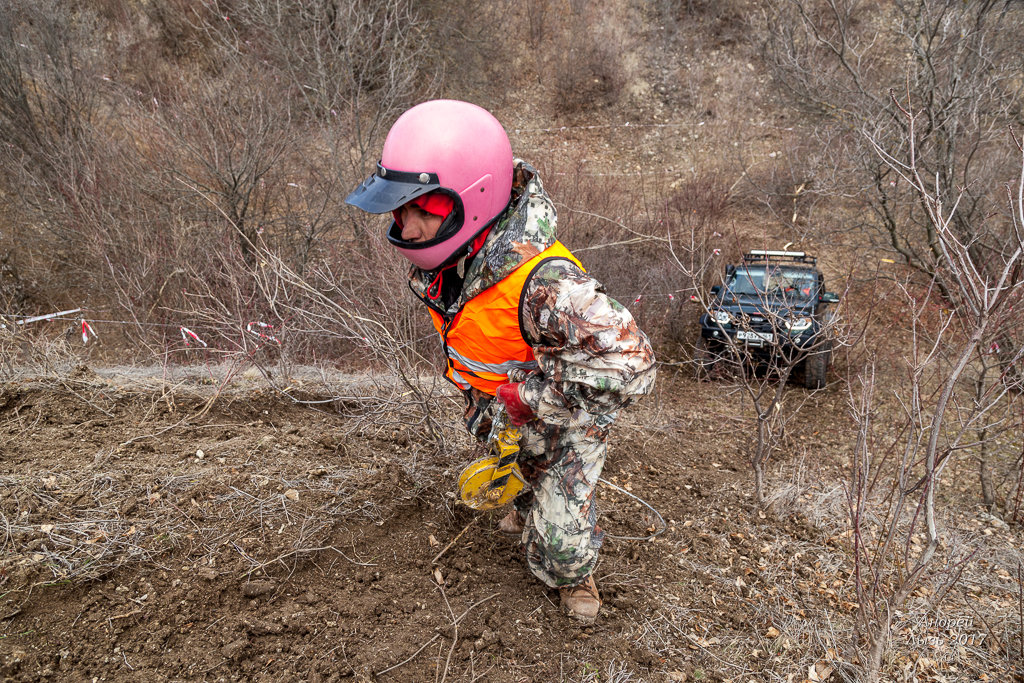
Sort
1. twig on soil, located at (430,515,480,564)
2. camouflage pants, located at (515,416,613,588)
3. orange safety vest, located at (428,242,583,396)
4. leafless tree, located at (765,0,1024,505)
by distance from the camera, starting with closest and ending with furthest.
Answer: orange safety vest, located at (428,242,583,396) < camouflage pants, located at (515,416,613,588) < twig on soil, located at (430,515,480,564) < leafless tree, located at (765,0,1024,505)

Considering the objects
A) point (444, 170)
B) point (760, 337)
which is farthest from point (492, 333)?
point (760, 337)

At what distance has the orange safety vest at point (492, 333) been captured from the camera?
2.29 m

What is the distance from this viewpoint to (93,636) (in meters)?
2.29

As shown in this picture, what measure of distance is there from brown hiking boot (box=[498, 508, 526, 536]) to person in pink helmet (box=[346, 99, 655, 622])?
50 centimetres

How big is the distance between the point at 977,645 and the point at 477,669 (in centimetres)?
232

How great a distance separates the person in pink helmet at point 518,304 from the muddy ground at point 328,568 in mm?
485

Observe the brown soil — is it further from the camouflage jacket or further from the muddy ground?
the camouflage jacket

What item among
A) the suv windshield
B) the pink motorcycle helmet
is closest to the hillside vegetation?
the pink motorcycle helmet

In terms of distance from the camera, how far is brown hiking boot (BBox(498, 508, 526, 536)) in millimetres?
3229

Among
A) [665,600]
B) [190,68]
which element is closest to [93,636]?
[665,600]

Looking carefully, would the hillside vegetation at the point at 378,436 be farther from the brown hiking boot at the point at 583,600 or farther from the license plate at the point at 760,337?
the license plate at the point at 760,337

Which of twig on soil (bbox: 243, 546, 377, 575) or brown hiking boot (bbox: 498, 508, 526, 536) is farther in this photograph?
brown hiking boot (bbox: 498, 508, 526, 536)

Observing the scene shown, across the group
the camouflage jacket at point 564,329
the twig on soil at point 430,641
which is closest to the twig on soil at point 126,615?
the twig on soil at point 430,641

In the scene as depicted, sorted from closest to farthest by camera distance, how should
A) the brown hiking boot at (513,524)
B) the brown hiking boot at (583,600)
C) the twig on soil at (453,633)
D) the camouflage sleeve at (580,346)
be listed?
the camouflage sleeve at (580,346)
the twig on soil at (453,633)
the brown hiking boot at (583,600)
the brown hiking boot at (513,524)
